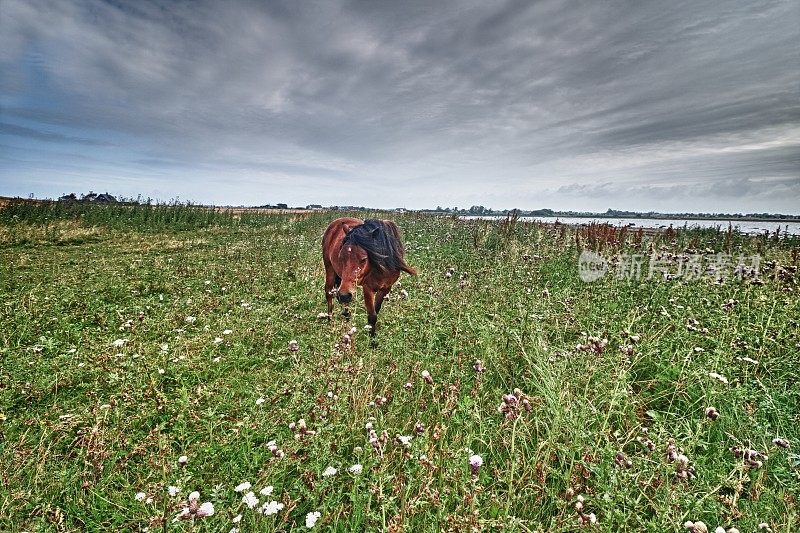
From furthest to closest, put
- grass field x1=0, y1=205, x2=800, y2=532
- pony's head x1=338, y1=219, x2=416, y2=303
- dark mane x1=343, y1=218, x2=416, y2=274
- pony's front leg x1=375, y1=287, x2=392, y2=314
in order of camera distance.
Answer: pony's front leg x1=375, y1=287, x2=392, y2=314
dark mane x1=343, y1=218, x2=416, y2=274
pony's head x1=338, y1=219, x2=416, y2=303
grass field x1=0, y1=205, x2=800, y2=532

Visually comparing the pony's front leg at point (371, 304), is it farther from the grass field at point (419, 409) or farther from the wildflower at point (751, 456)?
the wildflower at point (751, 456)

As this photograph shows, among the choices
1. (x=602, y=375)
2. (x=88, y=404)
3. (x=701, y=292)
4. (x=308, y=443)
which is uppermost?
(x=701, y=292)

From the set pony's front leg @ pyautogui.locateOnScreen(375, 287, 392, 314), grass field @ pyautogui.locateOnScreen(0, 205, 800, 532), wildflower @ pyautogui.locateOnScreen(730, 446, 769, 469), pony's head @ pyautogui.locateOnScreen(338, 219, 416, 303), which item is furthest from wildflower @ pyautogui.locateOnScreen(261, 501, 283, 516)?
pony's front leg @ pyautogui.locateOnScreen(375, 287, 392, 314)

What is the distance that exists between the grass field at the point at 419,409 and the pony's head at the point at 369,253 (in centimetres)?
92

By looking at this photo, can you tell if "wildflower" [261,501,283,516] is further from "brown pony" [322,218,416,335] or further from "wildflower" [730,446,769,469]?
"brown pony" [322,218,416,335]

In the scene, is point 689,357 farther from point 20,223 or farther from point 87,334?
point 20,223

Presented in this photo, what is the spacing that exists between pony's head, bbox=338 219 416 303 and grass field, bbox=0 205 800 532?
92 cm

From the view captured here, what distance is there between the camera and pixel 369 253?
5.51 meters

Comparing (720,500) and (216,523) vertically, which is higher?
(720,500)

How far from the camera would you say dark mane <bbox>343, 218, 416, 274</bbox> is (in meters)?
5.52

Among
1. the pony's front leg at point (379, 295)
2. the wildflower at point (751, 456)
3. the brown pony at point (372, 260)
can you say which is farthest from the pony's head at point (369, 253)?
the wildflower at point (751, 456)

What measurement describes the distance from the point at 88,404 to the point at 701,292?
8529mm

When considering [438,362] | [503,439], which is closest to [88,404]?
[438,362]

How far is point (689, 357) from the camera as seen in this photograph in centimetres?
405
